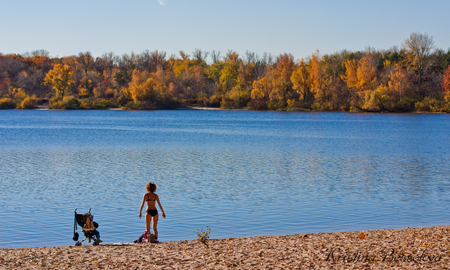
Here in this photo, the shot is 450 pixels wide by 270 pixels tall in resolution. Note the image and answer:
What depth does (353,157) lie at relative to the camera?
32.1 m

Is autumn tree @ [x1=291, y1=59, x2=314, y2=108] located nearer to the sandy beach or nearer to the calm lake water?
the calm lake water

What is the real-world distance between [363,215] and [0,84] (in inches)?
6053

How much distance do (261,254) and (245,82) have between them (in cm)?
12949

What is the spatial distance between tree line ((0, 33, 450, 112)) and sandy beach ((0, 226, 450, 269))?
95772 millimetres

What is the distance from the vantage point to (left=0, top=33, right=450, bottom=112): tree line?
104m

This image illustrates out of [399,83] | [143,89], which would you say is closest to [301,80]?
[399,83]

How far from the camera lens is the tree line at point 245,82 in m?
104

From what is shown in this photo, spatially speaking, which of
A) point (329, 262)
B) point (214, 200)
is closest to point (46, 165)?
point (214, 200)

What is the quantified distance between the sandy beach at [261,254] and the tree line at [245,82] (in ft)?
314

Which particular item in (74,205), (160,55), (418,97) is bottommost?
(74,205)

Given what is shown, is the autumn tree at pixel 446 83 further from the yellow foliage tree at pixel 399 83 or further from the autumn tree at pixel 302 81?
the autumn tree at pixel 302 81

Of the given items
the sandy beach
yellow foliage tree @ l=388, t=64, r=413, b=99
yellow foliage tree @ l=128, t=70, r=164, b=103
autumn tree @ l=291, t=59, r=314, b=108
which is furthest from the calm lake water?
yellow foliage tree @ l=128, t=70, r=164, b=103

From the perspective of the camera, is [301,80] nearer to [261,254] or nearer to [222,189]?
[222,189]

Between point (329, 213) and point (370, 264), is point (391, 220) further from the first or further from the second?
point (370, 264)
